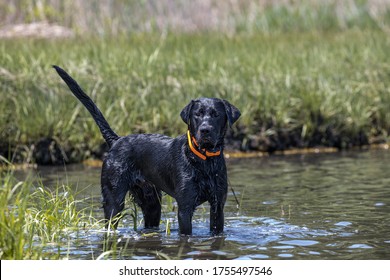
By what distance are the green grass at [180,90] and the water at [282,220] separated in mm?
809

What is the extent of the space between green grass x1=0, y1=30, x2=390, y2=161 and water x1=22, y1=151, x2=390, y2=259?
0.81m

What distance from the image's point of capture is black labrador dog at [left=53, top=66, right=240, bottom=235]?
7727mm

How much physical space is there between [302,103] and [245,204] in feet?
14.6

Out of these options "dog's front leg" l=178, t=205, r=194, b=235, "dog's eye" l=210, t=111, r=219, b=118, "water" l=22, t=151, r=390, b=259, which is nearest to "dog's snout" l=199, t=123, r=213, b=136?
"dog's eye" l=210, t=111, r=219, b=118

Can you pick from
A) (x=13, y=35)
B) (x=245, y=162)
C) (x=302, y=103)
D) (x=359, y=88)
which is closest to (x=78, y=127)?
(x=245, y=162)

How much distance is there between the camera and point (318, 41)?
17.4 metres

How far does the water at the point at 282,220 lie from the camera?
7.32m

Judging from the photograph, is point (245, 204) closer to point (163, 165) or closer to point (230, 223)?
point (230, 223)

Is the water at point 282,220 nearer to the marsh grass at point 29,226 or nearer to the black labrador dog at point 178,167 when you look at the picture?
the marsh grass at point 29,226

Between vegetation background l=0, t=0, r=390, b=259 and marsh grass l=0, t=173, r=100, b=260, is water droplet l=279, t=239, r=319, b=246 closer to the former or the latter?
marsh grass l=0, t=173, r=100, b=260

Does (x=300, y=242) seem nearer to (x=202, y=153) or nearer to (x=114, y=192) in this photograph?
(x=202, y=153)

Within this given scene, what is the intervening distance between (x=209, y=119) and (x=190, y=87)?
6.23 metres

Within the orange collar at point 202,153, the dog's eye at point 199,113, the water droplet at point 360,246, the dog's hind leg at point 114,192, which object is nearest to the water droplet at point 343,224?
the water droplet at point 360,246

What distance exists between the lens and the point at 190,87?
13.8m
